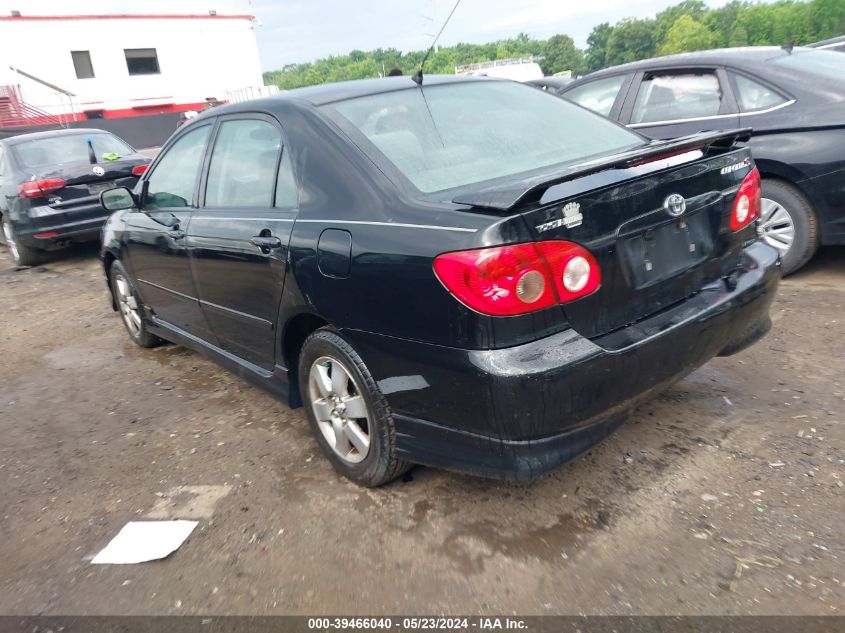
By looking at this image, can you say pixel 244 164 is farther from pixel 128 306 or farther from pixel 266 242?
pixel 128 306

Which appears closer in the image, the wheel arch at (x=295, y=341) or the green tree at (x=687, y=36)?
the wheel arch at (x=295, y=341)

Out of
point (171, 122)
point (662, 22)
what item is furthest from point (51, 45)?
point (662, 22)

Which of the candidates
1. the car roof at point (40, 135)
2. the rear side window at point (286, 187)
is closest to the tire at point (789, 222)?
the rear side window at point (286, 187)

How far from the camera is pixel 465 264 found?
2.17m

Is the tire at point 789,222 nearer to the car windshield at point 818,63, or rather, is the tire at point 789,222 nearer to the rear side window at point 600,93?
the car windshield at point 818,63

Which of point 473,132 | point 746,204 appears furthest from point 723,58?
point 473,132

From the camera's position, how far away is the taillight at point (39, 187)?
7.79 metres

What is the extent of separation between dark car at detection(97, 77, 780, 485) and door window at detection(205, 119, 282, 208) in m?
0.01

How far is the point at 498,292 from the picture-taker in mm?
2152

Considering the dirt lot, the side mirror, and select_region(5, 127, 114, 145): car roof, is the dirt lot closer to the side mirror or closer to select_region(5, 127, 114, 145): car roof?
the side mirror

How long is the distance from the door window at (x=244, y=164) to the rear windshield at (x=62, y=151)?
552 centimetres

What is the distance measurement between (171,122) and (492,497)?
3376 centimetres

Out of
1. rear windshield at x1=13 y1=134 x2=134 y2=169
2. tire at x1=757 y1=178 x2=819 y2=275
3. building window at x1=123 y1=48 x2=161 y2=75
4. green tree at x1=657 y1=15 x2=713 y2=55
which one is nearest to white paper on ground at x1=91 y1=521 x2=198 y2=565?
tire at x1=757 y1=178 x2=819 y2=275

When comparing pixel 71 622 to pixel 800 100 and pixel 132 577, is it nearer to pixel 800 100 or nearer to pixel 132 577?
pixel 132 577
